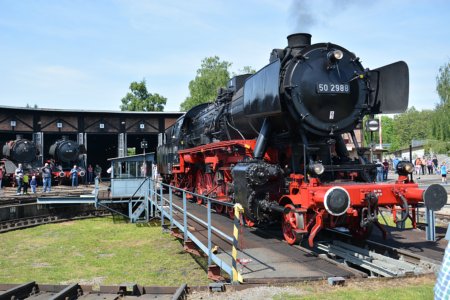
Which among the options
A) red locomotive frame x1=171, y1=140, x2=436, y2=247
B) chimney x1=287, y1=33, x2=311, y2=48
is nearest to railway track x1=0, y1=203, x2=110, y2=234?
A: red locomotive frame x1=171, y1=140, x2=436, y2=247

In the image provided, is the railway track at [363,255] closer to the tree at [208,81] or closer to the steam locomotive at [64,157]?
the steam locomotive at [64,157]

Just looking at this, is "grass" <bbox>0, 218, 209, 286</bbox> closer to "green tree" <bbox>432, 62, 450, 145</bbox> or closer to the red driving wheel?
the red driving wheel

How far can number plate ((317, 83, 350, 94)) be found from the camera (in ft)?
23.5

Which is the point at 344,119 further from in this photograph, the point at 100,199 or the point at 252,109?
the point at 100,199

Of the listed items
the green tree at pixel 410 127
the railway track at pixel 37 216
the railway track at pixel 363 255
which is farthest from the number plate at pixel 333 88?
the green tree at pixel 410 127

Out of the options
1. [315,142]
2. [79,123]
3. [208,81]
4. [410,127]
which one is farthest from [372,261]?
[410,127]

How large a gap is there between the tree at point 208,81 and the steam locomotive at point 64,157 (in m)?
22.4

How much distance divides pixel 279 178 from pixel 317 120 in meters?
1.32

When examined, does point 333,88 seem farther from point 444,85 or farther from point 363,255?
point 444,85

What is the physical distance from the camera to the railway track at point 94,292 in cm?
520

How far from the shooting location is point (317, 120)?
23.8 feet

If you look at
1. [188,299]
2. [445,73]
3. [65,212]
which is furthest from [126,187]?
[445,73]

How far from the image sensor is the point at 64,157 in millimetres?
28750

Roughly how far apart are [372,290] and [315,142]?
3302 mm
